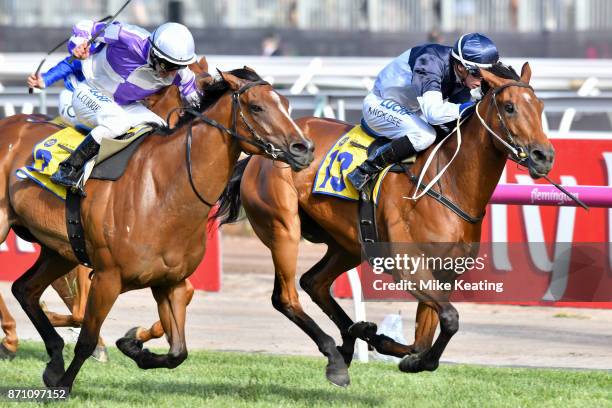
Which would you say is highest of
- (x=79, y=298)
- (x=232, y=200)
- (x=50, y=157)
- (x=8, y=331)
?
(x=50, y=157)

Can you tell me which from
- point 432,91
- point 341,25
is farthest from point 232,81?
point 341,25

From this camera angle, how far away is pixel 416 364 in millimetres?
6301

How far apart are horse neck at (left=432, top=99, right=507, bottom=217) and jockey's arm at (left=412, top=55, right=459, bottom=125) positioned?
0.14 m

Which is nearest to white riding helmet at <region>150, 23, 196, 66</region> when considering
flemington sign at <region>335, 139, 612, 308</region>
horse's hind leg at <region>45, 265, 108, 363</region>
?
horse's hind leg at <region>45, 265, 108, 363</region>

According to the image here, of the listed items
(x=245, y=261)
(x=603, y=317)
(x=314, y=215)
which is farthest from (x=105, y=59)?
(x=245, y=261)

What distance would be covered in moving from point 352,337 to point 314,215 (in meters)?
0.75

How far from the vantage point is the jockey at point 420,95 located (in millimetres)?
6586

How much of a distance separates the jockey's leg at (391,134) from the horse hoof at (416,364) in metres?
1.04

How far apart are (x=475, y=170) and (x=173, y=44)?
169cm

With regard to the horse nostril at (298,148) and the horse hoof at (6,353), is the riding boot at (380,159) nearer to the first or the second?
the horse nostril at (298,148)

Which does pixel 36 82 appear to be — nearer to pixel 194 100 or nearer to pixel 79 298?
pixel 79 298

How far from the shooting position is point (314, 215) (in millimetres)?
7293

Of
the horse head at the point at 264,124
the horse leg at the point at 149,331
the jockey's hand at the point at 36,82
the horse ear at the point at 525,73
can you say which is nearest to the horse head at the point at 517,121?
the horse ear at the point at 525,73

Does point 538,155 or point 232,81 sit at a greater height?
point 232,81
